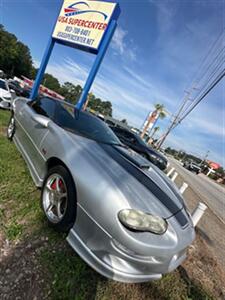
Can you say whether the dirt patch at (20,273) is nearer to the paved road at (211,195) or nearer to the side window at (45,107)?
the side window at (45,107)

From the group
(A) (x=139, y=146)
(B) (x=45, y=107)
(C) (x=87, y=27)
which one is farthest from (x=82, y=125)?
(A) (x=139, y=146)

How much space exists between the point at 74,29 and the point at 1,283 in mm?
8647

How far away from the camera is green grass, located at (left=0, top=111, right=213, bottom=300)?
6.63 ft

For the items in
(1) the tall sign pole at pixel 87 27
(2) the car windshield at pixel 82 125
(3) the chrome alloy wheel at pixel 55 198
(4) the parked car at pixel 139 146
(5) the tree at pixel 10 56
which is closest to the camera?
(3) the chrome alloy wheel at pixel 55 198

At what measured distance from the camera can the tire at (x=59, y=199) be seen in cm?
227

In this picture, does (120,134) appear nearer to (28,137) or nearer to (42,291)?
(28,137)

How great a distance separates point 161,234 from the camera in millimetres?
1905

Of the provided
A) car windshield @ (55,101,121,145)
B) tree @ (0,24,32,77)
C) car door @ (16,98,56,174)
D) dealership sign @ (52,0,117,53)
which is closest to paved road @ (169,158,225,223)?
car windshield @ (55,101,121,145)

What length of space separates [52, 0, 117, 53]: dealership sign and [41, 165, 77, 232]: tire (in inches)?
253

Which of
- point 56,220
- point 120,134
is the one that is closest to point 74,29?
point 120,134

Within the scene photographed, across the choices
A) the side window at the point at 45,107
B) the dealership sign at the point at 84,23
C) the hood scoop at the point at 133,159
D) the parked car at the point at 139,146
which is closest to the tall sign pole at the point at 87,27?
the dealership sign at the point at 84,23

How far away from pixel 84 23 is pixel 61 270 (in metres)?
8.35

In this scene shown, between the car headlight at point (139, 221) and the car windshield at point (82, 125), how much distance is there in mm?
1625

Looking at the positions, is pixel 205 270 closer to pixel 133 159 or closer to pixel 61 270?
pixel 133 159
